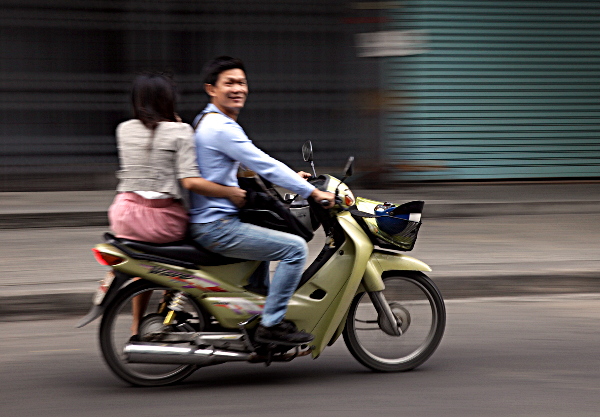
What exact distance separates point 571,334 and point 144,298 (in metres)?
2.84

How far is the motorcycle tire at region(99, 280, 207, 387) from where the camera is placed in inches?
178

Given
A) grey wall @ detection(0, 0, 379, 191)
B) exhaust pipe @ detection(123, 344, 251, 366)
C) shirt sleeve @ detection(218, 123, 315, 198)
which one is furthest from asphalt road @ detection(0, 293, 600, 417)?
grey wall @ detection(0, 0, 379, 191)

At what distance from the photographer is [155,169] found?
4395mm

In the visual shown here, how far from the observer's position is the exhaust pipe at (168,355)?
448 centimetres

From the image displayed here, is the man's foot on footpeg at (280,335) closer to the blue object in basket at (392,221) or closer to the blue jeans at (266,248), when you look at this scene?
the blue jeans at (266,248)

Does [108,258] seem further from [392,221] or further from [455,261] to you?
[455,261]

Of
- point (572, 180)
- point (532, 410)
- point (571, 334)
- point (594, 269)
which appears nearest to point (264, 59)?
point (572, 180)

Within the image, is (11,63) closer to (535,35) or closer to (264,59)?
(264,59)

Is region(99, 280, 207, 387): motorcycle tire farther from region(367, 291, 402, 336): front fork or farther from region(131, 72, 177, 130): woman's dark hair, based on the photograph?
region(367, 291, 402, 336): front fork

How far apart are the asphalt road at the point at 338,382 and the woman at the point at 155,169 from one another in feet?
2.83

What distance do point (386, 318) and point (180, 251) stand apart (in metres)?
1.22

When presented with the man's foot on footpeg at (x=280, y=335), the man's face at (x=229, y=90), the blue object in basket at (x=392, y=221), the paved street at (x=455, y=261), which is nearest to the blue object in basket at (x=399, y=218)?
the blue object in basket at (x=392, y=221)

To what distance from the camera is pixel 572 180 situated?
12.7 meters

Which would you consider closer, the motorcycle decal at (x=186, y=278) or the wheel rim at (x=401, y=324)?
the motorcycle decal at (x=186, y=278)
